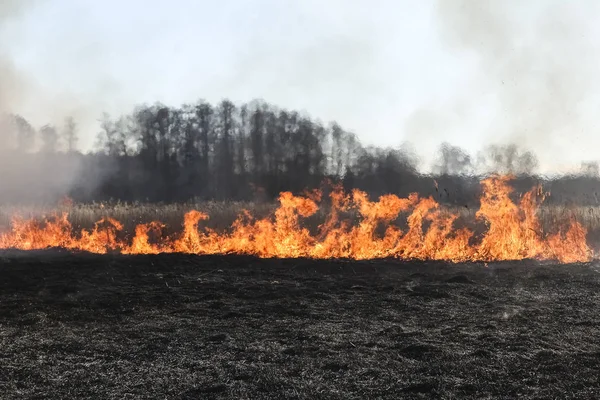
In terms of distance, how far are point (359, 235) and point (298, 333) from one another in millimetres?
8553

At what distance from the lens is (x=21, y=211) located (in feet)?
53.7

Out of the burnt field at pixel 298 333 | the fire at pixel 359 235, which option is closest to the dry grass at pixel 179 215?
the fire at pixel 359 235

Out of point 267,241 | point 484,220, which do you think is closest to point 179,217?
point 267,241

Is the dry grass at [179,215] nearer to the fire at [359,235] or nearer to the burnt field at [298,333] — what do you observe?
the fire at [359,235]

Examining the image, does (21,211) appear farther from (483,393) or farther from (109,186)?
(483,393)

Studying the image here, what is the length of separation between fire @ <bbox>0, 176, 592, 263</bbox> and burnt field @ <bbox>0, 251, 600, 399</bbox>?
248cm

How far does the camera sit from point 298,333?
22.0 feet

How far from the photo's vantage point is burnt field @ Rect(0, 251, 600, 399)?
4828 millimetres

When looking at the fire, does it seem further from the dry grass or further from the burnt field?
the burnt field

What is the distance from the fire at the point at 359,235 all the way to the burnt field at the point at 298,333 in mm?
2481

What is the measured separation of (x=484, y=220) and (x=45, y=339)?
45.7ft

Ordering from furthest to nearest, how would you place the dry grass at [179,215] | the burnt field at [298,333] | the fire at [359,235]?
1. the dry grass at [179,215]
2. the fire at [359,235]
3. the burnt field at [298,333]

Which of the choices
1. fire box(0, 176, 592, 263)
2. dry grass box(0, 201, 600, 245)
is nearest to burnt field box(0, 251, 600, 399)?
fire box(0, 176, 592, 263)

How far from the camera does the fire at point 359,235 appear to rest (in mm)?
14312
